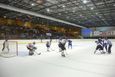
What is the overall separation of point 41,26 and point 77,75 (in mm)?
25864

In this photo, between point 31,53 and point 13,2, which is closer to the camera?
point 31,53

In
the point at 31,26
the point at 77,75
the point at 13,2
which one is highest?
the point at 13,2

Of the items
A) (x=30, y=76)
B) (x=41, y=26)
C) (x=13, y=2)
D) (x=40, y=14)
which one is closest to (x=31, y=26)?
(x=41, y=26)

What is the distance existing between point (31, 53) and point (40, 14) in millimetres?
12044

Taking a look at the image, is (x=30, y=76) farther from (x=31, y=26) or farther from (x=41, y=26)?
(x=41, y=26)

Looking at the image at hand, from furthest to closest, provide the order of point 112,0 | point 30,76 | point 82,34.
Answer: point 82,34 → point 112,0 → point 30,76

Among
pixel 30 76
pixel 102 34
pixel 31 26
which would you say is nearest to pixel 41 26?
pixel 31 26

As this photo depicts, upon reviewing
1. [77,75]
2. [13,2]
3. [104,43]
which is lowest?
[77,75]

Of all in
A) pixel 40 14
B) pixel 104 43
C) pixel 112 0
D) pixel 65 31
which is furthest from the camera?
pixel 65 31

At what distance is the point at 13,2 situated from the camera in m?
13.8

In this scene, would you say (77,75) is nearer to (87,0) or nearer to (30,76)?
(30,76)

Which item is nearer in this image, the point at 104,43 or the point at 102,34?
the point at 104,43

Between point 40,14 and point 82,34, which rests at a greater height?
point 40,14

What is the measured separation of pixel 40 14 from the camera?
1934cm
